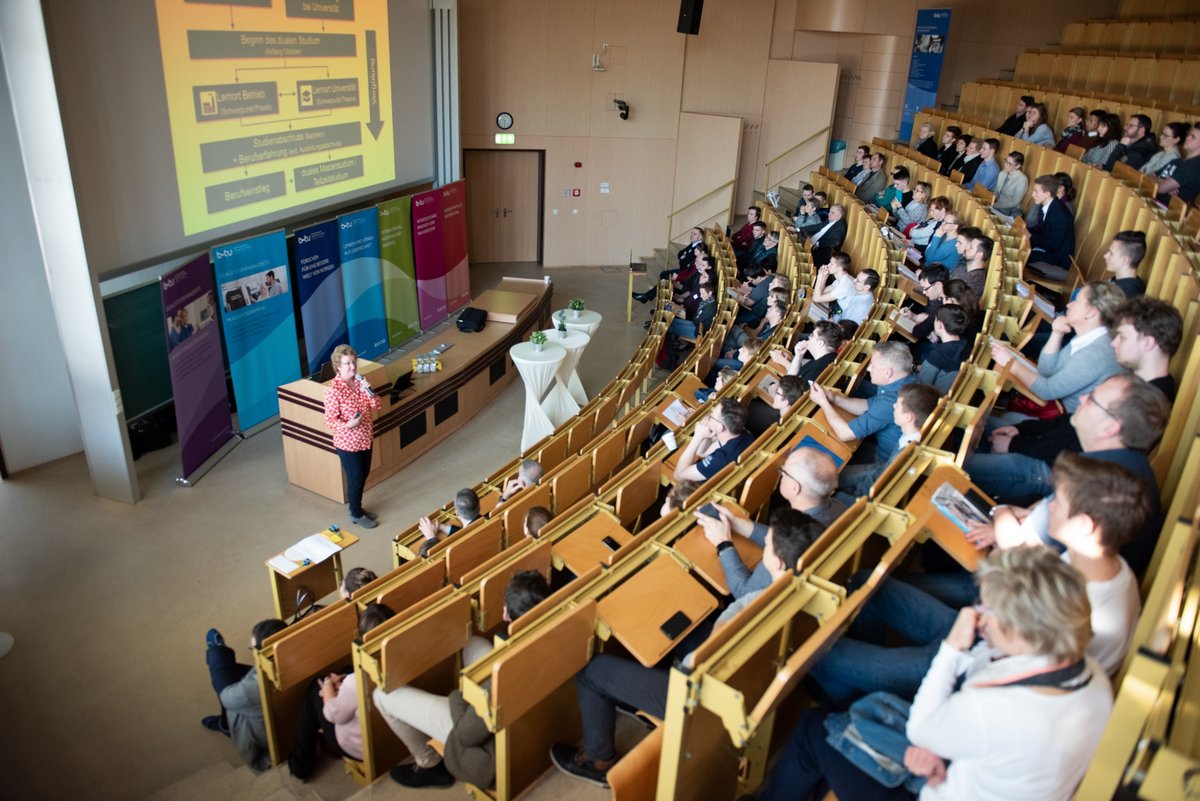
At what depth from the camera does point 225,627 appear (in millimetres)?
5117

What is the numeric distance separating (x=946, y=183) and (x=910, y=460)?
5185 millimetres

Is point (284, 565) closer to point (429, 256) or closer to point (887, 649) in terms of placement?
point (887, 649)

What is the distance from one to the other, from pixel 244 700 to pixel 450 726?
121 centimetres

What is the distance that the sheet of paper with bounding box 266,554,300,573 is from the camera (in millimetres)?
4418

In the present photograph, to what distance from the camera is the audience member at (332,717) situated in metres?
3.53

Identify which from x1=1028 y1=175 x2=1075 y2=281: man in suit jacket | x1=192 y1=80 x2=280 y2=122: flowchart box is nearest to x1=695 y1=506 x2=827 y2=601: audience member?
x1=1028 y1=175 x2=1075 y2=281: man in suit jacket

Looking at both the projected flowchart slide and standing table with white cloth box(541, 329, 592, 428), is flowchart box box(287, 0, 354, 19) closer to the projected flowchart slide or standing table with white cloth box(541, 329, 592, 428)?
the projected flowchart slide

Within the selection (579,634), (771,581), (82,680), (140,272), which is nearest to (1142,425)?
(771,581)

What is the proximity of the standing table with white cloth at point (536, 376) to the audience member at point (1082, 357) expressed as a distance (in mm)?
3974

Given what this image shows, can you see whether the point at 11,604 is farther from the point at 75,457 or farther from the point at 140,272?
the point at 140,272

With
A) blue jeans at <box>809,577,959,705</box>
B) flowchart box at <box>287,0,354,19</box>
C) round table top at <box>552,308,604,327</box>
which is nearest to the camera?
blue jeans at <box>809,577,959,705</box>

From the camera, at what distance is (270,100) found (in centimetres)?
719

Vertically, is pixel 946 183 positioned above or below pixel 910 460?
above

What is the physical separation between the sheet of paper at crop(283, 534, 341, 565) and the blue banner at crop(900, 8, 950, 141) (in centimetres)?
1006
